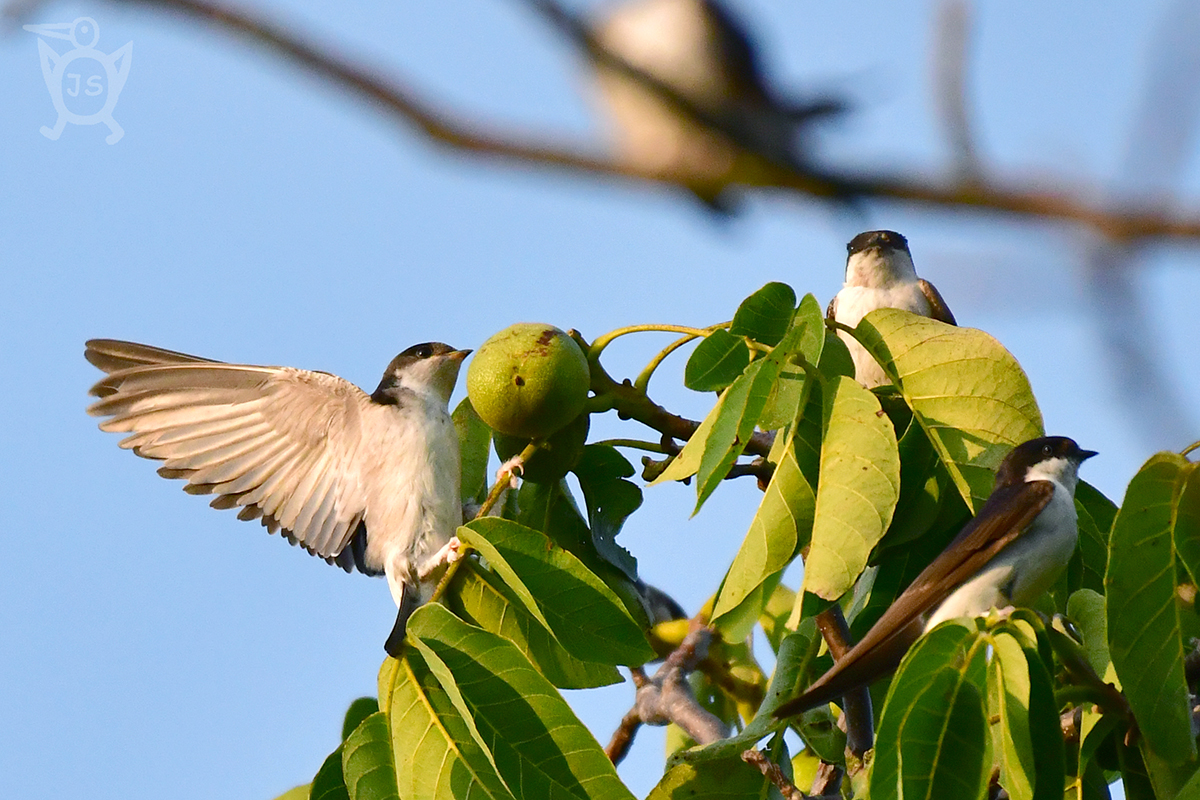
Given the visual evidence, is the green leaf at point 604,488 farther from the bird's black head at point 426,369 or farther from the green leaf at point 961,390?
the bird's black head at point 426,369

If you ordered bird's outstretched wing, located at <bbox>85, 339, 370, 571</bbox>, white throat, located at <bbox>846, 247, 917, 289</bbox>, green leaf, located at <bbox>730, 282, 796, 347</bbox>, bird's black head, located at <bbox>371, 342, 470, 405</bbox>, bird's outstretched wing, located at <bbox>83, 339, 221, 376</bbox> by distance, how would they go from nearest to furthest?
green leaf, located at <bbox>730, 282, 796, 347</bbox>
bird's outstretched wing, located at <bbox>85, 339, 370, 571</bbox>
bird's outstretched wing, located at <bbox>83, 339, 221, 376</bbox>
bird's black head, located at <bbox>371, 342, 470, 405</bbox>
white throat, located at <bbox>846, 247, 917, 289</bbox>

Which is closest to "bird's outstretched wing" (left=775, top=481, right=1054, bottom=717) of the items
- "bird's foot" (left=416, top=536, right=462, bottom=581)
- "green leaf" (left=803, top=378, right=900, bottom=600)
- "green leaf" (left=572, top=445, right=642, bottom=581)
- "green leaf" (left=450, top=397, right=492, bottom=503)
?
"green leaf" (left=803, top=378, right=900, bottom=600)

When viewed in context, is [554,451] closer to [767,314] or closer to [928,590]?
[767,314]

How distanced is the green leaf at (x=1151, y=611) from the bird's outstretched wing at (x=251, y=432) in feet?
10.4

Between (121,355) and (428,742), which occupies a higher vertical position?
(121,355)

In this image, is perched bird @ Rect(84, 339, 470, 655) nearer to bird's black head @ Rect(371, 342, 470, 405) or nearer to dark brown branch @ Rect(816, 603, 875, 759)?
bird's black head @ Rect(371, 342, 470, 405)

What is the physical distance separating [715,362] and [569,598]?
27.3 inches

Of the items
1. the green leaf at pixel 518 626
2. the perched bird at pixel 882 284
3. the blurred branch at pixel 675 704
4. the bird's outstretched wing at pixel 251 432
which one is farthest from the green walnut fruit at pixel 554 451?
the perched bird at pixel 882 284

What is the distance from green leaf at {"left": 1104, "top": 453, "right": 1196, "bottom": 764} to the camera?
2740 mm


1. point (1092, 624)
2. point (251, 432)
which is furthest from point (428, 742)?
point (251, 432)

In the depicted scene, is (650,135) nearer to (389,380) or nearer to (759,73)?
(759,73)

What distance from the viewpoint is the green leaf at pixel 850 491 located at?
9.09ft

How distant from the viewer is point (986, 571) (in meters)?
3.33

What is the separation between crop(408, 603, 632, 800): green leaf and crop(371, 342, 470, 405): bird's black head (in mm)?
2699
